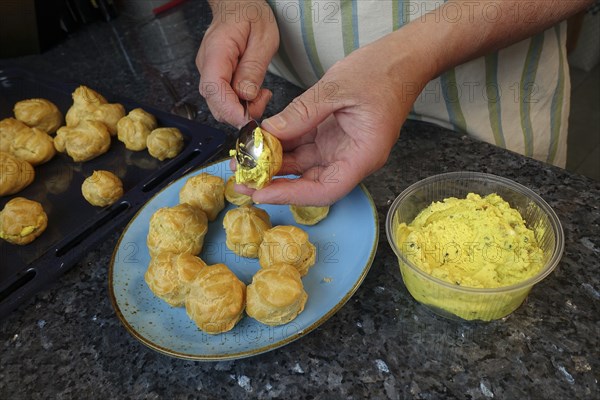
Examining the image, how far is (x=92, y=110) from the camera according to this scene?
1657mm

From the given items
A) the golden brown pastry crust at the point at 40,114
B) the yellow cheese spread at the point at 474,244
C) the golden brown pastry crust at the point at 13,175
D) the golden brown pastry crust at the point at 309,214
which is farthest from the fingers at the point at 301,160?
the golden brown pastry crust at the point at 40,114

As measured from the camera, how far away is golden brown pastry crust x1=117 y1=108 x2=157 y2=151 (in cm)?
154

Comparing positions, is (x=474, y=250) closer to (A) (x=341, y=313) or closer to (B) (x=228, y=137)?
(A) (x=341, y=313)

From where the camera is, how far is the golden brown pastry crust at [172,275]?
3.20 ft

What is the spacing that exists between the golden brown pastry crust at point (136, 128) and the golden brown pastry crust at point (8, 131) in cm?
36

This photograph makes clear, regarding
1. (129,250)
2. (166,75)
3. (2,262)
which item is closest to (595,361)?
(129,250)

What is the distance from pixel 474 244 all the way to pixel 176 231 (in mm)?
629

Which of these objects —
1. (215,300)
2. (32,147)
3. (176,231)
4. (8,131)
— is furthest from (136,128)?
(215,300)

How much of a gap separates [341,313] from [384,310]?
88 millimetres

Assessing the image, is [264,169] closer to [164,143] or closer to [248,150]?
[248,150]

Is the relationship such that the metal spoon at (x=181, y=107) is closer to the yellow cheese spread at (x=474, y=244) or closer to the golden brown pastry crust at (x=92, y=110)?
the golden brown pastry crust at (x=92, y=110)

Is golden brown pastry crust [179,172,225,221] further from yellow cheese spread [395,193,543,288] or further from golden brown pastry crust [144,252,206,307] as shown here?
yellow cheese spread [395,193,543,288]

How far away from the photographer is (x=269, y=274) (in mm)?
957

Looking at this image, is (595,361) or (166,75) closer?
(595,361)
